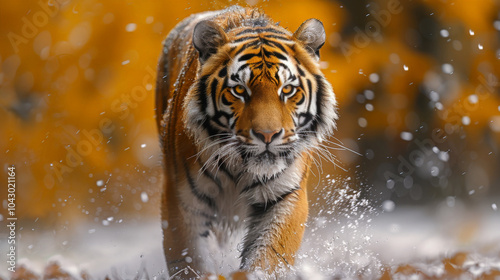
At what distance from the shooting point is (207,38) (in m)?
3.05

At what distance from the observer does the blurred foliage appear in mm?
5895

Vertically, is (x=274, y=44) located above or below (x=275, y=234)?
above

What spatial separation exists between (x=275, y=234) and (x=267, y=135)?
49 cm

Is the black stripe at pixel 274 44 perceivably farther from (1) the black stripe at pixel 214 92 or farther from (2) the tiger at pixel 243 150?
(1) the black stripe at pixel 214 92

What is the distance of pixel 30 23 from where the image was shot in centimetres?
584

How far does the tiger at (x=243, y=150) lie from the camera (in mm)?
2910

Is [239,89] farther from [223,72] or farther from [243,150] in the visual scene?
[243,150]

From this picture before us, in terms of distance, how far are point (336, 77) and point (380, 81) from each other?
1.57 ft

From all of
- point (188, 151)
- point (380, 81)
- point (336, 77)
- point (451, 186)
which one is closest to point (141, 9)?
point (336, 77)

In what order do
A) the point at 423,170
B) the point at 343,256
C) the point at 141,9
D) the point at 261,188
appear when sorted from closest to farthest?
1. the point at 261,188
2. the point at 343,256
3. the point at 141,9
4. the point at 423,170

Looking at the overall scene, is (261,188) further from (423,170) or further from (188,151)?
(423,170)

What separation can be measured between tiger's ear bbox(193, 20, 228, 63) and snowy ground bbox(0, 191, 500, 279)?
1.17 meters

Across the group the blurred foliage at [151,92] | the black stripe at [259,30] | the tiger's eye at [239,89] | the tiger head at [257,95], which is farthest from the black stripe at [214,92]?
the blurred foliage at [151,92]

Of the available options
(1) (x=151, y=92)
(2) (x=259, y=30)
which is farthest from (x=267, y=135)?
(1) (x=151, y=92)
